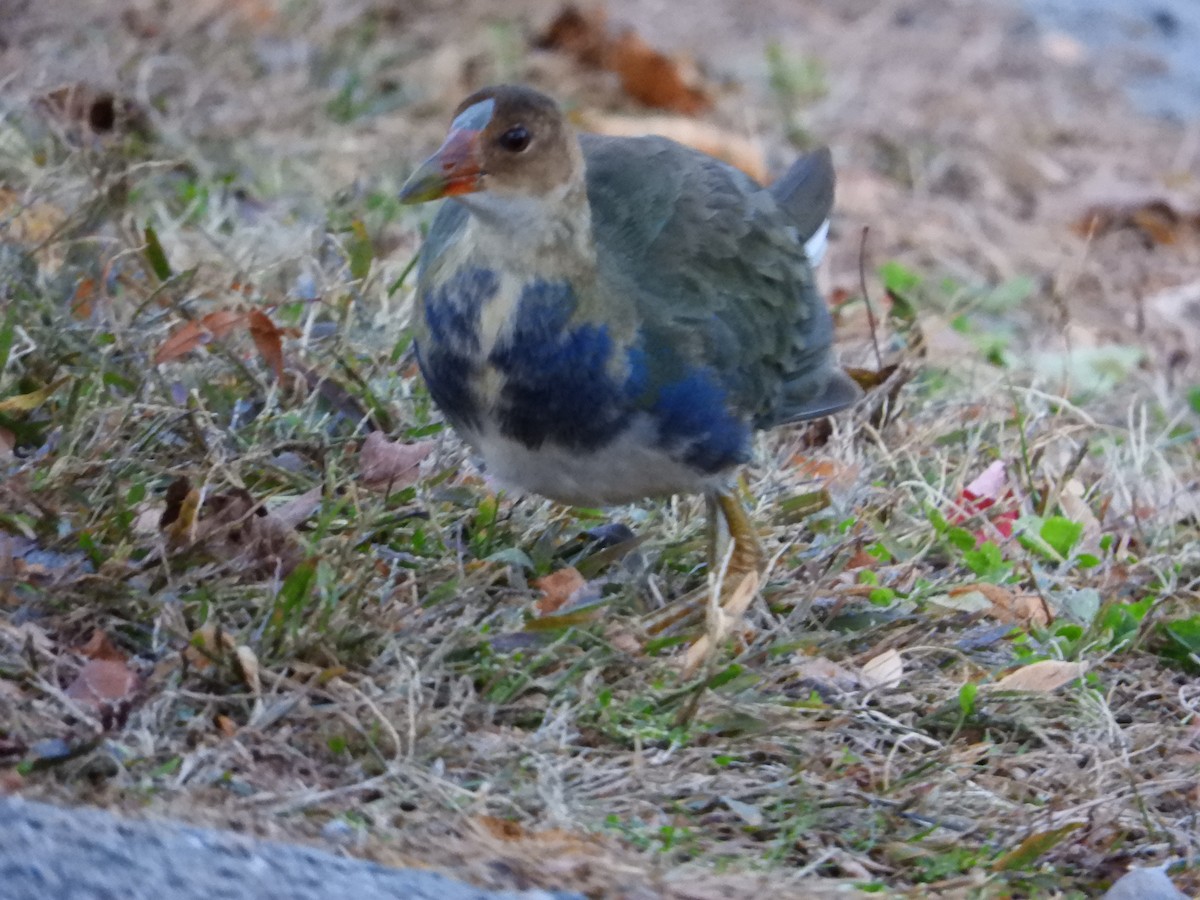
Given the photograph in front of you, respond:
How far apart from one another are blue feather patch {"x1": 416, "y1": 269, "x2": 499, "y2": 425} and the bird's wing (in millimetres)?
261

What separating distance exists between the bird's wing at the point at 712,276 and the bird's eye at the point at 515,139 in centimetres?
31

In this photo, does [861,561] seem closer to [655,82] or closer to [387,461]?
[387,461]

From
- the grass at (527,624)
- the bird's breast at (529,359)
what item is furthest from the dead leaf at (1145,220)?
the bird's breast at (529,359)

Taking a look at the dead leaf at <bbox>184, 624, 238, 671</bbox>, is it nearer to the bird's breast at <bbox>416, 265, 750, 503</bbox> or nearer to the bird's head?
the bird's breast at <bbox>416, 265, 750, 503</bbox>

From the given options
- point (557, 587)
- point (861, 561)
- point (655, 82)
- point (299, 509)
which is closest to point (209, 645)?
point (299, 509)

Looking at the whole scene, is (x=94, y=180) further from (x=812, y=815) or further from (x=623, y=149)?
(x=812, y=815)

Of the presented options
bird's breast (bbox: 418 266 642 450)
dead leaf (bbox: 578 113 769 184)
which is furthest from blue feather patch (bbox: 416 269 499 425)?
dead leaf (bbox: 578 113 769 184)

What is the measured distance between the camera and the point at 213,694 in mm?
2918

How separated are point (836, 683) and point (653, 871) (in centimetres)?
86

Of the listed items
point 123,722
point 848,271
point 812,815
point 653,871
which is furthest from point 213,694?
point 848,271

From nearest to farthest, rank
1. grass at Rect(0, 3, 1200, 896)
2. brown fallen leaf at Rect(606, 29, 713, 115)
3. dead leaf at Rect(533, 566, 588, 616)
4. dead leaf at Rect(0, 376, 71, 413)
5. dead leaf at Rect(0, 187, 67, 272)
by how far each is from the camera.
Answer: grass at Rect(0, 3, 1200, 896) < dead leaf at Rect(533, 566, 588, 616) < dead leaf at Rect(0, 376, 71, 413) < dead leaf at Rect(0, 187, 67, 272) < brown fallen leaf at Rect(606, 29, 713, 115)

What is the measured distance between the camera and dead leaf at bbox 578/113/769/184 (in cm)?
635

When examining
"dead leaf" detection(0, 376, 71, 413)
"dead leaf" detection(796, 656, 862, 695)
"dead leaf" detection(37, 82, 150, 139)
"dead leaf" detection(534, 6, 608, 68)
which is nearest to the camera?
"dead leaf" detection(796, 656, 862, 695)

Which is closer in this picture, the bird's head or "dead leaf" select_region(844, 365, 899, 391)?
the bird's head
